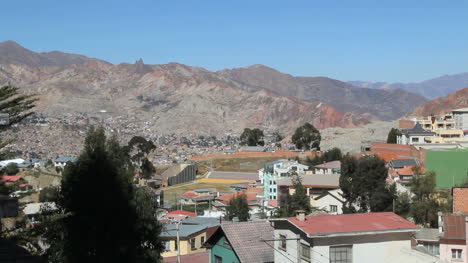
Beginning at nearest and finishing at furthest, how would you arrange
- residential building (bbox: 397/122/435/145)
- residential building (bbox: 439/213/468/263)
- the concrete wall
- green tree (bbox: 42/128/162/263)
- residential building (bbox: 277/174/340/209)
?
green tree (bbox: 42/128/162/263) < the concrete wall < residential building (bbox: 439/213/468/263) < residential building (bbox: 277/174/340/209) < residential building (bbox: 397/122/435/145)

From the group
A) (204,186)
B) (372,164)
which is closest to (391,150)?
(204,186)

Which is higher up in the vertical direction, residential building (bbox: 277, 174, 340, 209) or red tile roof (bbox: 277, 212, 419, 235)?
red tile roof (bbox: 277, 212, 419, 235)

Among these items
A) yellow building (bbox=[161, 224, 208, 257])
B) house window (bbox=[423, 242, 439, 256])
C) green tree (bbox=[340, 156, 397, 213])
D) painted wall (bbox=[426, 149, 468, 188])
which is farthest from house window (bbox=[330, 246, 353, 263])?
painted wall (bbox=[426, 149, 468, 188])

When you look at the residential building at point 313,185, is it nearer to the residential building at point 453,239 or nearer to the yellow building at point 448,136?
the yellow building at point 448,136

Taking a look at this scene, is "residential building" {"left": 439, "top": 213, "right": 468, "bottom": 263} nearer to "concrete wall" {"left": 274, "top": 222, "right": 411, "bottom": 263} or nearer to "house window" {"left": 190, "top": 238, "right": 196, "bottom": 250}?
"concrete wall" {"left": 274, "top": 222, "right": 411, "bottom": 263}

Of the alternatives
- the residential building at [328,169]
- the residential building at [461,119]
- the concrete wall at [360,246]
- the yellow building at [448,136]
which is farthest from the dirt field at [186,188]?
the concrete wall at [360,246]

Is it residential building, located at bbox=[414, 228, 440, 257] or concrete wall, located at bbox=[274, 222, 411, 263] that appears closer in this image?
concrete wall, located at bbox=[274, 222, 411, 263]

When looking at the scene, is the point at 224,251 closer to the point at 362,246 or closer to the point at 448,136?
the point at 362,246
